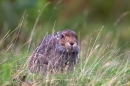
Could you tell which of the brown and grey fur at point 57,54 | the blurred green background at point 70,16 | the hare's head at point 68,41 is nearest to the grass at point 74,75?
the brown and grey fur at point 57,54

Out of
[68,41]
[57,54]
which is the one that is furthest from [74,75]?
[57,54]

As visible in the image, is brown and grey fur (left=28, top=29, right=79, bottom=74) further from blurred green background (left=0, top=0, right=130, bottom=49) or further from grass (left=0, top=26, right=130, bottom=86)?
blurred green background (left=0, top=0, right=130, bottom=49)

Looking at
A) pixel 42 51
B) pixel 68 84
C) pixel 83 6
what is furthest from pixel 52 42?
pixel 83 6

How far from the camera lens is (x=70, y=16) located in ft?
76.7

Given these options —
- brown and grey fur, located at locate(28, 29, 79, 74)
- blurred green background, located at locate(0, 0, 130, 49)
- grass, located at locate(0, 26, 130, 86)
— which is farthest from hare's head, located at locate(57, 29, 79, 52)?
blurred green background, located at locate(0, 0, 130, 49)

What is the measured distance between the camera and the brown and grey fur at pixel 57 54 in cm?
920

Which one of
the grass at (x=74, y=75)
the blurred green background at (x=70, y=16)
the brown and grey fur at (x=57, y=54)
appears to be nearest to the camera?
the grass at (x=74, y=75)

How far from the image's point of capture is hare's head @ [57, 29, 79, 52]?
920 centimetres

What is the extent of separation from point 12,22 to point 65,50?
892 cm

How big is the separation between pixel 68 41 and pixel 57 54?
0.36 m

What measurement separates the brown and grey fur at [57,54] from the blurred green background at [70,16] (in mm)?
5864

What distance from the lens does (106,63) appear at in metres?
9.50

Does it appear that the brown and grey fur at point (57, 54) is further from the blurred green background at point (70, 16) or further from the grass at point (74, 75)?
the blurred green background at point (70, 16)

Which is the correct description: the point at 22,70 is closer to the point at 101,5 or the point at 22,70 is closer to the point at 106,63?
the point at 106,63
